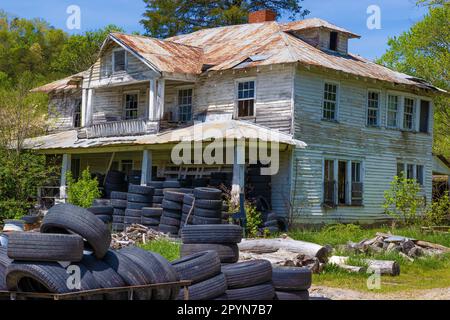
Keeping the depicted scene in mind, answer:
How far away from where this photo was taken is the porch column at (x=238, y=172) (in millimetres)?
22344

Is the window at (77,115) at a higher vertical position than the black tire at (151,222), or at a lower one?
higher

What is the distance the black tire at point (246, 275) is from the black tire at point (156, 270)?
115cm

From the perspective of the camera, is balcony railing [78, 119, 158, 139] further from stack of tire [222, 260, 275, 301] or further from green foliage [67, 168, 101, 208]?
stack of tire [222, 260, 275, 301]

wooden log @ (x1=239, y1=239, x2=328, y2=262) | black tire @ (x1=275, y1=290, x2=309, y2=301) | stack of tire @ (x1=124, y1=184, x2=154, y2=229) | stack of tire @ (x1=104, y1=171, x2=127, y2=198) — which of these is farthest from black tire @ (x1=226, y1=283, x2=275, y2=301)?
stack of tire @ (x1=104, y1=171, x2=127, y2=198)

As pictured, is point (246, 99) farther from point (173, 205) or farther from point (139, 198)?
point (173, 205)

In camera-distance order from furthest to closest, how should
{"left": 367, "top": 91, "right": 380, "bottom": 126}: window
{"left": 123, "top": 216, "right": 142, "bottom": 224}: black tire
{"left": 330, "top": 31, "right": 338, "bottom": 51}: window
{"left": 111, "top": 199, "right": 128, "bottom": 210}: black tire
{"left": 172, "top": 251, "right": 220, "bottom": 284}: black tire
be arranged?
{"left": 330, "top": 31, "right": 338, "bottom": 51}: window, {"left": 367, "top": 91, "right": 380, "bottom": 126}: window, {"left": 111, "top": 199, "right": 128, "bottom": 210}: black tire, {"left": 123, "top": 216, "right": 142, "bottom": 224}: black tire, {"left": 172, "top": 251, "right": 220, "bottom": 284}: black tire

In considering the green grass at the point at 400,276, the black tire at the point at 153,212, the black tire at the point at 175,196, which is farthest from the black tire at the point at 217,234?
the black tire at the point at 153,212

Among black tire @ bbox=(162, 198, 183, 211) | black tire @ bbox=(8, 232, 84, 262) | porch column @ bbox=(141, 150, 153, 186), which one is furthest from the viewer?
porch column @ bbox=(141, 150, 153, 186)

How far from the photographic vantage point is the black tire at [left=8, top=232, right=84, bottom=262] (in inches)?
341

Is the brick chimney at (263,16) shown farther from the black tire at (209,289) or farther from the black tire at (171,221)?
the black tire at (209,289)

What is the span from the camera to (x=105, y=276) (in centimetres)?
888

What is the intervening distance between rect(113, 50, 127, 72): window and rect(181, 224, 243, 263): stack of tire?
17688 millimetres

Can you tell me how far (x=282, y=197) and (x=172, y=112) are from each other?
6.95 m
